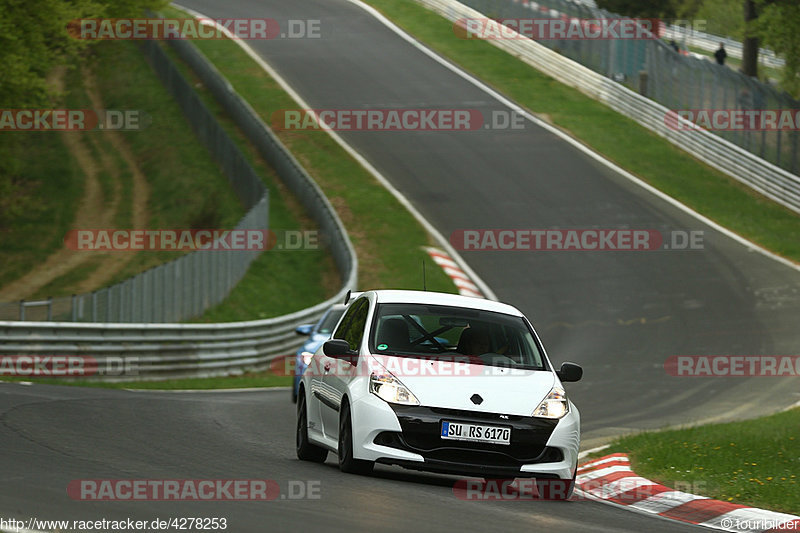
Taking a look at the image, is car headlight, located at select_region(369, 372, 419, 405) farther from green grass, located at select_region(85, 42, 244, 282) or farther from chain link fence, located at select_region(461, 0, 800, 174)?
chain link fence, located at select_region(461, 0, 800, 174)

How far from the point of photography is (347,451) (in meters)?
10.2

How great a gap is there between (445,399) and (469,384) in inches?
11.0

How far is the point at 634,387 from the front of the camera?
828 inches

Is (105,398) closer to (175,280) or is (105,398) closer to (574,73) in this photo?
(175,280)

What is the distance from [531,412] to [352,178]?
29858mm

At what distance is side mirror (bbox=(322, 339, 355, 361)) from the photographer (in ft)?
34.4
